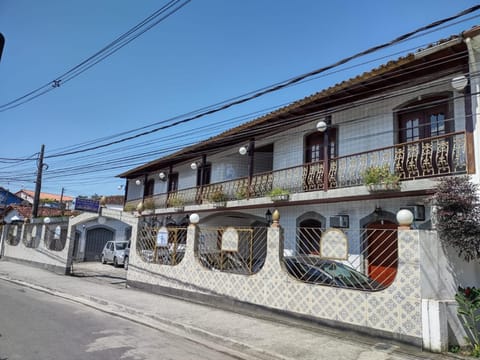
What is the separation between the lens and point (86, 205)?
1491 centimetres

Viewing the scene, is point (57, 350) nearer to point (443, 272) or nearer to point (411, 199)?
point (443, 272)

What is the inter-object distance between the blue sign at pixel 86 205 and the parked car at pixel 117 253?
615cm

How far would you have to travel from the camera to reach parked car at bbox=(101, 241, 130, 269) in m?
20.7

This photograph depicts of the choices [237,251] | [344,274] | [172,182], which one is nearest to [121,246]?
[172,182]

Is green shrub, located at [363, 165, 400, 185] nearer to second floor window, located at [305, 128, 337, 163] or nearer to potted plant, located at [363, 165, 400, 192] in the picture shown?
potted plant, located at [363, 165, 400, 192]

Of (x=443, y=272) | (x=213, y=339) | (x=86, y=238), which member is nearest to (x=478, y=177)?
(x=443, y=272)

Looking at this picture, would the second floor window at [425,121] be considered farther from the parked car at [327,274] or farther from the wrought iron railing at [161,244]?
the wrought iron railing at [161,244]

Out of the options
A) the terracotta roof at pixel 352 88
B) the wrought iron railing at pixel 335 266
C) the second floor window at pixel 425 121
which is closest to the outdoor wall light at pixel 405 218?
the wrought iron railing at pixel 335 266

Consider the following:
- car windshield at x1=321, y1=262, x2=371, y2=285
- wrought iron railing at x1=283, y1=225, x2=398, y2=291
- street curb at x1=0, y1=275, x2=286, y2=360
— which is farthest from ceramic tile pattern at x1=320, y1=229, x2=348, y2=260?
street curb at x1=0, y1=275, x2=286, y2=360

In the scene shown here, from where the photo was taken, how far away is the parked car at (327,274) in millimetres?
7449

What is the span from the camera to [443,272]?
595 cm

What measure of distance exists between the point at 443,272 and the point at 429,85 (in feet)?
16.7

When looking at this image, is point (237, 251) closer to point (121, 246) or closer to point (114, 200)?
point (121, 246)

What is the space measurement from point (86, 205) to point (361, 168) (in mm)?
11214
